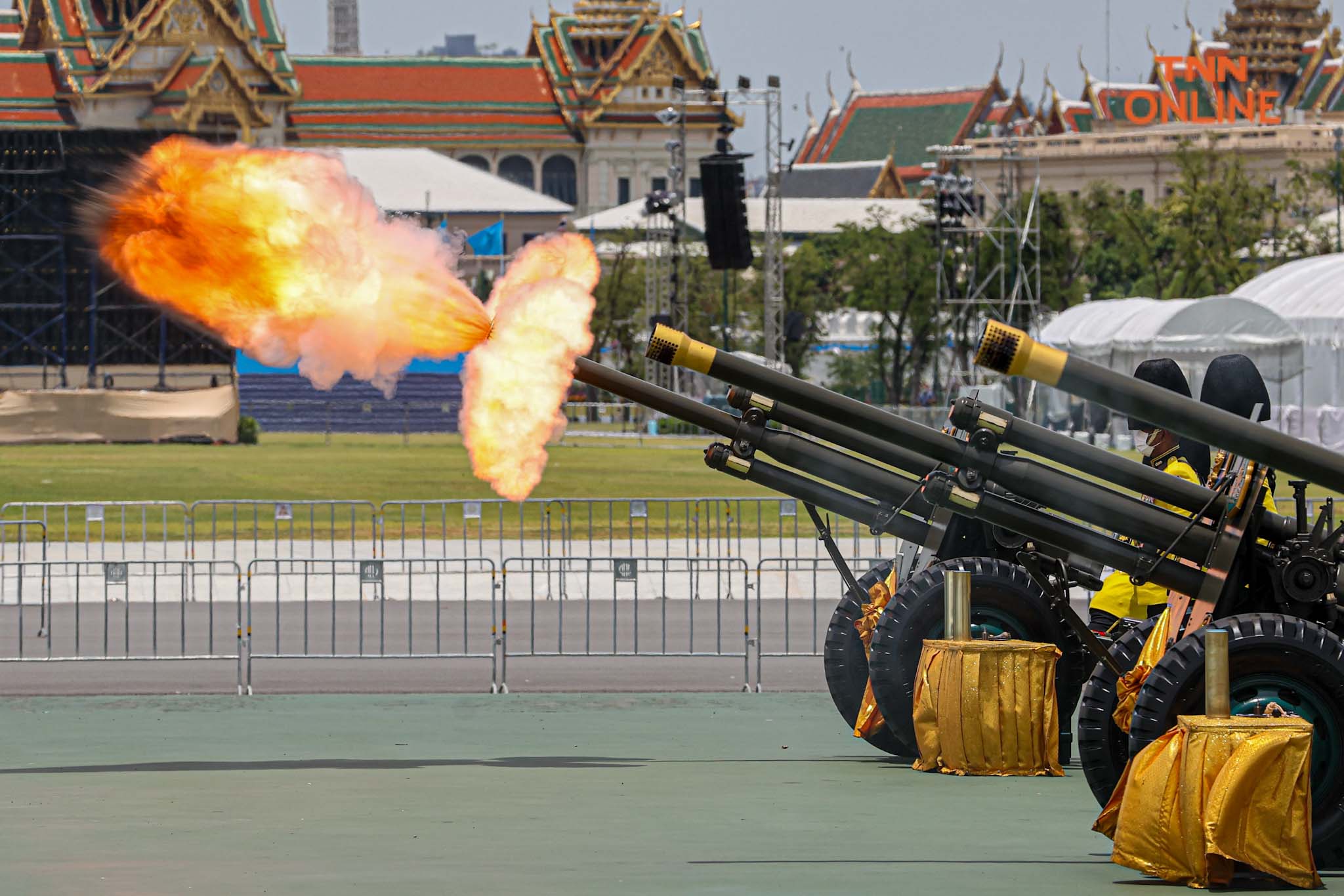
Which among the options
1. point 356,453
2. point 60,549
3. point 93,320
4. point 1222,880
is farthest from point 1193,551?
point 93,320

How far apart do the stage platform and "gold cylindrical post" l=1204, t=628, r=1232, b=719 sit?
2.50 ft

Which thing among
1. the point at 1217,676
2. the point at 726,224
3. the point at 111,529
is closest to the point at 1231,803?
the point at 1217,676

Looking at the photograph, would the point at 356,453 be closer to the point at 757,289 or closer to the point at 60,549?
the point at 60,549

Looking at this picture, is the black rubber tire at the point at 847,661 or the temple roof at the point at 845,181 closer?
the black rubber tire at the point at 847,661

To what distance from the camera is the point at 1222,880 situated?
9.21 metres

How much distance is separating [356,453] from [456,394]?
19.2 m

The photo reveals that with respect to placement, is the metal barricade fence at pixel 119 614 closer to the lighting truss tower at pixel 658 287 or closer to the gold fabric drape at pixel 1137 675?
the gold fabric drape at pixel 1137 675

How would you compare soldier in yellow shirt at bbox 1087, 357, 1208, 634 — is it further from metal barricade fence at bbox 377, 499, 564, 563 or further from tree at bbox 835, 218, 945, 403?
tree at bbox 835, 218, 945, 403

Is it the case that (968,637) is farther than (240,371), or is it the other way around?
(240,371)

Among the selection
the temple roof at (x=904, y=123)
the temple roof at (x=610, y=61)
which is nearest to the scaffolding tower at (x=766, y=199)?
the temple roof at (x=610, y=61)

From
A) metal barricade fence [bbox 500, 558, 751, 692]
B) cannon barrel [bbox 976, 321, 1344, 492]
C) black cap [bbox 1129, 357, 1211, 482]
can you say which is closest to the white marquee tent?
metal barricade fence [bbox 500, 558, 751, 692]

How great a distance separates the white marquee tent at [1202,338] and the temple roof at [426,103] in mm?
86582

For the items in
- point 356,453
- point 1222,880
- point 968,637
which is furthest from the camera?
point 356,453

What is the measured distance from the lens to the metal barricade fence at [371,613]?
1783 centimetres
